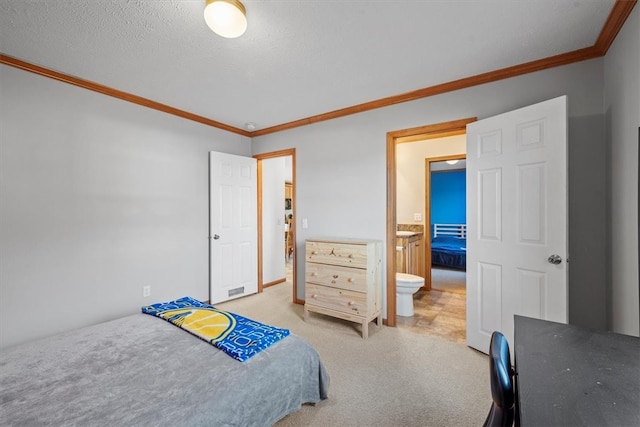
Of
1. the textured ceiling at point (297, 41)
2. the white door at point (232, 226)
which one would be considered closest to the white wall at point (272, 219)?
the white door at point (232, 226)

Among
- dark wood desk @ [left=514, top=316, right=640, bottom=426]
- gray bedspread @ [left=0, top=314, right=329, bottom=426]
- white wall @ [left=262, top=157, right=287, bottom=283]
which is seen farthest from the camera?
white wall @ [left=262, top=157, right=287, bottom=283]

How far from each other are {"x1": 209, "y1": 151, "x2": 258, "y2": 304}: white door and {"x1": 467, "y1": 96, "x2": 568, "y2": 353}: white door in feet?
9.63

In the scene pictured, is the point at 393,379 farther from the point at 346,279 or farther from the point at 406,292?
the point at 406,292

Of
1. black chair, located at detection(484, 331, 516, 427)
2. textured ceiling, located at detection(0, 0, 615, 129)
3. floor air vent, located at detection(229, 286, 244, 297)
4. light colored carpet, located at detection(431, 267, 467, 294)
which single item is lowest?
light colored carpet, located at detection(431, 267, 467, 294)

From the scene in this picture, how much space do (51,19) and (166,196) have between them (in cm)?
184

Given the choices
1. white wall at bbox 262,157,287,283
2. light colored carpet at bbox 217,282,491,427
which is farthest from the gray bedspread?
white wall at bbox 262,157,287,283

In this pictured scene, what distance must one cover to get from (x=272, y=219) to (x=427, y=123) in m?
2.93

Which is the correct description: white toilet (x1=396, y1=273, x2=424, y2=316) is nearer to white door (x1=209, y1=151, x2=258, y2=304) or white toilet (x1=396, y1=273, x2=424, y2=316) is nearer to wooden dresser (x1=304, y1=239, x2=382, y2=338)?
wooden dresser (x1=304, y1=239, x2=382, y2=338)

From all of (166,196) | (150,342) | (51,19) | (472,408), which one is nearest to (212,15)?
(51,19)

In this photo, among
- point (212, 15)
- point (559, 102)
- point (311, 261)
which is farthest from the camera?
point (311, 261)

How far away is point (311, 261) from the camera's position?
3.12 metres

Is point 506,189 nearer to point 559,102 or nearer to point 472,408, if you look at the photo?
point 559,102

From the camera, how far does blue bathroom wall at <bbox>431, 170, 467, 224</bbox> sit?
670cm

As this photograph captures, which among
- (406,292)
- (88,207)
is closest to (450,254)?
(406,292)
